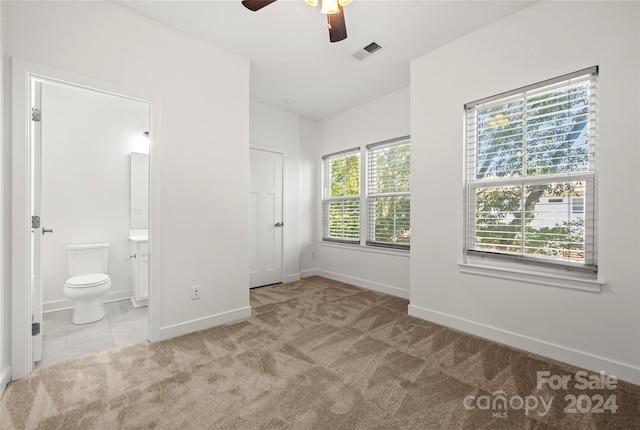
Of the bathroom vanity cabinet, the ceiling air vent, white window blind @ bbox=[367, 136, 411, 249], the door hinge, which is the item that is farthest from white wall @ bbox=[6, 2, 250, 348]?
white window blind @ bbox=[367, 136, 411, 249]

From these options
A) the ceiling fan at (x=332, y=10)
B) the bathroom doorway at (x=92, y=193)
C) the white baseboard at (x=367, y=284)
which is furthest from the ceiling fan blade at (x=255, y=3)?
the white baseboard at (x=367, y=284)

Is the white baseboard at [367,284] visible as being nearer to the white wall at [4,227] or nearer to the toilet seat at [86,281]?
the toilet seat at [86,281]

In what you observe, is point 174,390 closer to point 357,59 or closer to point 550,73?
point 357,59

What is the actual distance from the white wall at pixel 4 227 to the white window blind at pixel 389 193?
12.1 ft

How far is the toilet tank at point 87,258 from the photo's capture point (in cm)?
327

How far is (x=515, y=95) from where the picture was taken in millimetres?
2426

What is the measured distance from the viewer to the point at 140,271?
11.2 ft

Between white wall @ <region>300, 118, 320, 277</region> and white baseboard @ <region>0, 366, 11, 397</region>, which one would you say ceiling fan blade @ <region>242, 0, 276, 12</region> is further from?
white wall @ <region>300, 118, 320, 277</region>

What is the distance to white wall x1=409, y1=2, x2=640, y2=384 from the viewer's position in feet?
6.25

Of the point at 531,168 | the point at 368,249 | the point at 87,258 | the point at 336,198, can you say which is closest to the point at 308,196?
the point at 336,198

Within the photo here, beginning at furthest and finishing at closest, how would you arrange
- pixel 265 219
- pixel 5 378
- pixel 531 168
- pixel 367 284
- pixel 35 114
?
pixel 265 219, pixel 367 284, pixel 531 168, pixel 35 114, pixel 5 378

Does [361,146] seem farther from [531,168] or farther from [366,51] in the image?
[531,168]

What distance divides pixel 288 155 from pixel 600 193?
3.74m

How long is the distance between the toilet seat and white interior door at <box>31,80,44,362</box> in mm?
774
